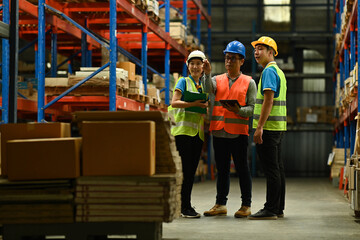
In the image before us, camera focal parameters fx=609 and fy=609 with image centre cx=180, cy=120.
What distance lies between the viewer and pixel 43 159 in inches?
168

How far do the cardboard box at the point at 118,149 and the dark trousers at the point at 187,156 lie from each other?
243 cm

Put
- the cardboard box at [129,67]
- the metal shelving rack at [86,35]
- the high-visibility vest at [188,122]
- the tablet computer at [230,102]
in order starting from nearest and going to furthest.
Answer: the tablet computer at [230,102]
the high-visibility vest at [188,122]
the metal shelving rack at [86,35]
the cardboard box at [129,67]

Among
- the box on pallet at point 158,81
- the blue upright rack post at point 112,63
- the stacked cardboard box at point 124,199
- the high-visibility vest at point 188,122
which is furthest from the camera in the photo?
the box on pallet at point 158,81

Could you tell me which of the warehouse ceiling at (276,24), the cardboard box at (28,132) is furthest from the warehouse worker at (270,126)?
the warehouse ceiling at (276,24)

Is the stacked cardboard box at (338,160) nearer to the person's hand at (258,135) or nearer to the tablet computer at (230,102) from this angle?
the person's hand at (258,135)

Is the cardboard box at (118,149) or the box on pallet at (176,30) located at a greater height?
the box on pallet at (176,30)

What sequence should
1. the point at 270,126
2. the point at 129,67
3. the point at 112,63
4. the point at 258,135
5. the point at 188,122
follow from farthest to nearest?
the point at 129,67 → the point at 112,63 → the point at 188,122 → the point at 270,126 → the point at 258,135

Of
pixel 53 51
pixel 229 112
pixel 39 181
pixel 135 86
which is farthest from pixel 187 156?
pixel 53 51

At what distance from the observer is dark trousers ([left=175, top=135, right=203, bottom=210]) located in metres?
6.73

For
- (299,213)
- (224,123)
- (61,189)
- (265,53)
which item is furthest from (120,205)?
(299,213)

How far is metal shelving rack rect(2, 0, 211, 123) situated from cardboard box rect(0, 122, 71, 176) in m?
4.22

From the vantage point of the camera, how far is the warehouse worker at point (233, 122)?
6.77 m

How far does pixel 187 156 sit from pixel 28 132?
2520 mm

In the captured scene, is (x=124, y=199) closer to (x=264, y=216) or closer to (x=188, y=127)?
(x=188, y=127)
